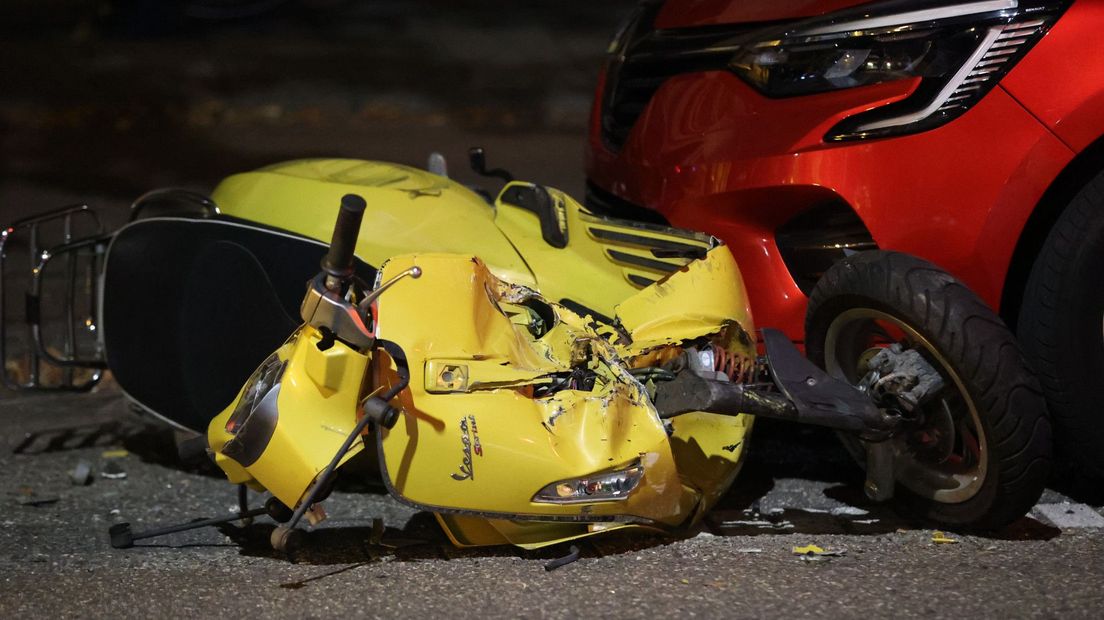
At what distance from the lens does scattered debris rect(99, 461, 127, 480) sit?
4.38 m

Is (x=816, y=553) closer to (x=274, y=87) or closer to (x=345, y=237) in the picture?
(x=345, y=237)

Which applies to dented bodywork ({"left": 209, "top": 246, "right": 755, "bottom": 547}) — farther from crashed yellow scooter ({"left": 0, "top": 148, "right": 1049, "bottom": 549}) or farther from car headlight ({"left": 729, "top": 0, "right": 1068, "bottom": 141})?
car headlight ({"left": 729, "top": 0, "right": 1068, "bottom": 141})

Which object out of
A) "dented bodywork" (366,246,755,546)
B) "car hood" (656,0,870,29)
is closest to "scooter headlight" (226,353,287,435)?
"dented bodywork" (366,246,755,546)

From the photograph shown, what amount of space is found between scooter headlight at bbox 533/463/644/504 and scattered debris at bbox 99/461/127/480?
1749 millimetres

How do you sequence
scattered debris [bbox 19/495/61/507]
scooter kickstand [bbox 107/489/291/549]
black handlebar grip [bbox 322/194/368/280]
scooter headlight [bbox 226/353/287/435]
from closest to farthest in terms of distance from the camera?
black handlebar grip [bbox 322/194/368/280] < scooter headlight [bbox 226/353/287/435] < scooter kickstand [bbox 107/489/291/549] < scattered debris [bbox 19/495/61/507]

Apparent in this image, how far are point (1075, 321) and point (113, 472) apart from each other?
3.07 meters

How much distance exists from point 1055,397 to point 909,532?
55 centimetres

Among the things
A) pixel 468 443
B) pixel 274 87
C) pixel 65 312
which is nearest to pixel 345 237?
pixel 468 443

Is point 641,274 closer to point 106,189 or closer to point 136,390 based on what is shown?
point 136,390

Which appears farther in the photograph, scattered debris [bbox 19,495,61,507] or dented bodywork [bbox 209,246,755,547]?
scattered debris [bbox 19,495,61,507]

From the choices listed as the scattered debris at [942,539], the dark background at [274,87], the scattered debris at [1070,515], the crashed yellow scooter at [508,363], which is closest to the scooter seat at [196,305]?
the crashed yellow scooter at [508,363]

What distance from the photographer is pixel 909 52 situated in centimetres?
375

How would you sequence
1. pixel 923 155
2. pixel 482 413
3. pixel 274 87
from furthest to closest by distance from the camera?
1. pixel 274 87
2. pixel 923 155
3. pixel 482 413

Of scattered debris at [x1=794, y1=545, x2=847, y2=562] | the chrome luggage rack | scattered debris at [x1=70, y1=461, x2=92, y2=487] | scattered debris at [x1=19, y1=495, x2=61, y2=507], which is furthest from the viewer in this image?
the chrome luggage rack
